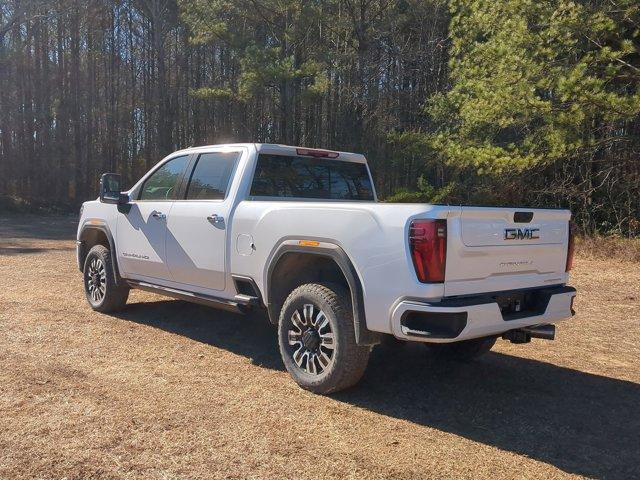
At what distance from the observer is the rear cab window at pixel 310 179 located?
5520mm

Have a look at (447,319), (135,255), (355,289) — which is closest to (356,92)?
(135,255)

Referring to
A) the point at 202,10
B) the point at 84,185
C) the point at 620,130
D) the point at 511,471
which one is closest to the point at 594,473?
the point at 511,471

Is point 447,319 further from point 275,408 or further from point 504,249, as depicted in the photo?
point 275,408

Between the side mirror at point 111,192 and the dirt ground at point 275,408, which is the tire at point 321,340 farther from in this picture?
the side mirror at point 111,192

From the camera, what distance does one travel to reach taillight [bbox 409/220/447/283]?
3727mm

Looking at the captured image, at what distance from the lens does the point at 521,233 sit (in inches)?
167

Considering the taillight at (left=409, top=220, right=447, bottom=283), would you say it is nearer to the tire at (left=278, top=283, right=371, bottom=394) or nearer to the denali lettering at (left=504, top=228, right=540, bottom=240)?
the denali lettering at (left=504, top=228, right=540, bottom=240)

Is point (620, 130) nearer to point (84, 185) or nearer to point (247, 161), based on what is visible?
point (247, 161)

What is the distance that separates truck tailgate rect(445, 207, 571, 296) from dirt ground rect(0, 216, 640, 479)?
3.16 ft

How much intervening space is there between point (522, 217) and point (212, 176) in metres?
2.96

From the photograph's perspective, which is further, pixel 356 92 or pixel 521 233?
A: pixel 356 92

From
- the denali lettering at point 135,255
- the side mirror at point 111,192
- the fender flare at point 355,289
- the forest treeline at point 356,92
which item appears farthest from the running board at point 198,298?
the forest treeline at point 356,92

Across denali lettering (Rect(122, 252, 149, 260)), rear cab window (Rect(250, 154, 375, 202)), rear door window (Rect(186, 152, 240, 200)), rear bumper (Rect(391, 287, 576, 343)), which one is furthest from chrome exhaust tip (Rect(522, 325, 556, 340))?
denali lettering (Rect(122, 252, 149, 260))

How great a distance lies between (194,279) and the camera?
566 cm
